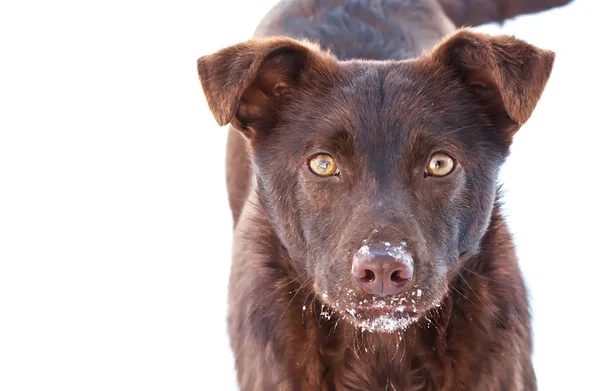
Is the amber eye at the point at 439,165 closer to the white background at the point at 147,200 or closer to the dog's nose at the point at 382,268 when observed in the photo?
the dog's nose at the point at 382,268

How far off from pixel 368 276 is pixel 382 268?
→ 0.08 meters

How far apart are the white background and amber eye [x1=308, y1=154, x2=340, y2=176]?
152 cm

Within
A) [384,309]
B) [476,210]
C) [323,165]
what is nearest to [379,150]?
[323,165]

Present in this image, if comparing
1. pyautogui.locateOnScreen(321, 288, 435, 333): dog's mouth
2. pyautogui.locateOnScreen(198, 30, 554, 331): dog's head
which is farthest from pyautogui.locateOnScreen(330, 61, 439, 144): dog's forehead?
pyautogui.locateOnScreen(321, 288, 435, 333): dog's mouth

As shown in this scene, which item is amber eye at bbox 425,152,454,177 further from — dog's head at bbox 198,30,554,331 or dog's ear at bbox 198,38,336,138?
dog's ear at bbox 198,38,336,138

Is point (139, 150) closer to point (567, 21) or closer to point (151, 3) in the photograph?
point (151, 3)

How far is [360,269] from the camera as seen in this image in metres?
3.22

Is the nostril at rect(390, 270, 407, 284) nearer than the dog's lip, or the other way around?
the nostril at rect(390, 270, 407, 284)

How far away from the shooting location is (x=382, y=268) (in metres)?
3.18

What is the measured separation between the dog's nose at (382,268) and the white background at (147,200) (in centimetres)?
172

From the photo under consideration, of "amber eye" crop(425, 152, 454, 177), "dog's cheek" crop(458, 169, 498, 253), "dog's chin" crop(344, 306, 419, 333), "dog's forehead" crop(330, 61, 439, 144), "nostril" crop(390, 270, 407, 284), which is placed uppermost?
"dog's forehead" crop(330, 61, 439, 144)

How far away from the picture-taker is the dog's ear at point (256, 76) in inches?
141

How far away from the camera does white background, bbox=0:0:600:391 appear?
17.4 ft

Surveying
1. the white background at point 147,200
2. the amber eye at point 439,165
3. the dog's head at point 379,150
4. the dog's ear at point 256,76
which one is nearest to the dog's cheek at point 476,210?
the dog's head at point 379,150
